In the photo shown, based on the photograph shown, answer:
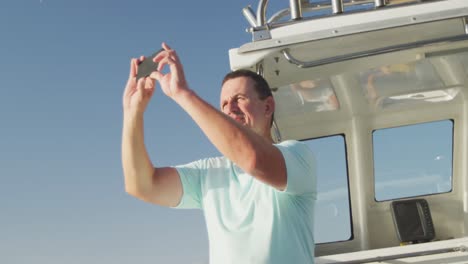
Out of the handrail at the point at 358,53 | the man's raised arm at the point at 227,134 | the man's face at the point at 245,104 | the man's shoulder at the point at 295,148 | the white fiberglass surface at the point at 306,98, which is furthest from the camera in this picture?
the white fiberglass surface at the point at 306,98

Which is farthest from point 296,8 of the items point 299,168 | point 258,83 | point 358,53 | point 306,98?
point 299,168

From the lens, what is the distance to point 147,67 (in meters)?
2.62

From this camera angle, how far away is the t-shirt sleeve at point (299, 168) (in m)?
2.52

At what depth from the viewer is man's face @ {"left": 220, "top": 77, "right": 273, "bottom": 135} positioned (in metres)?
2.85

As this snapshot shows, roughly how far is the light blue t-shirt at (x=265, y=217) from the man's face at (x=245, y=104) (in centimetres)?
24

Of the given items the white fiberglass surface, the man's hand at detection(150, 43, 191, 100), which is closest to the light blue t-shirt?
the man's hand at detection(150, 43, 191, 100)

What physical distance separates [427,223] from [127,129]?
4644mm

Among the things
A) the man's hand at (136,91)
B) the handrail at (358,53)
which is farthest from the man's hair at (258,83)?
the handrail at (358,53)

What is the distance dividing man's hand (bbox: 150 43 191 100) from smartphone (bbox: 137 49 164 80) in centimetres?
5

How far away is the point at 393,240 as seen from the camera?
6711 mm

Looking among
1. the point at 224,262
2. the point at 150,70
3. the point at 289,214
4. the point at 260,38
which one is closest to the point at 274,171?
the point at 289,214

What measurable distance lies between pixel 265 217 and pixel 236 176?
328mm

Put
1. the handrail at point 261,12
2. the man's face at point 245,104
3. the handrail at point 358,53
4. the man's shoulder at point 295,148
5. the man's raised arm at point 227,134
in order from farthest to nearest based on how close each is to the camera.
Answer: the handrail at point 261,12, the handrail at point 358,53, the man's face at point 245,104, the man's shoulder at point 295,148, the man's raised arm at point 227,134

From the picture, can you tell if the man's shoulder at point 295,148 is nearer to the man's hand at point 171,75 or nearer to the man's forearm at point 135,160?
the man's hand at point 171,75
